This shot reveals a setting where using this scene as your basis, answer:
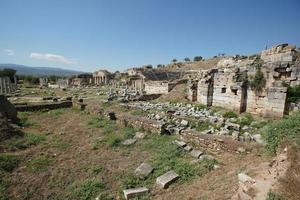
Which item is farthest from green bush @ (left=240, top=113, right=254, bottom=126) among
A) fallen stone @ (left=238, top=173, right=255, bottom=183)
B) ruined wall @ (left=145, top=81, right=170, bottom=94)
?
ruined wall @ (left=145, top=81, right=170, bottom=94)

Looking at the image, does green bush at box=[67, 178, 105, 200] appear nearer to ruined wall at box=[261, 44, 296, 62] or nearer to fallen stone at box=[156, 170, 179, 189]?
fallen stone at box=[156, 170, 179, 189]

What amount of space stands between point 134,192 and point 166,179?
3.18ft

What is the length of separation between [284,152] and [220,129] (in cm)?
461

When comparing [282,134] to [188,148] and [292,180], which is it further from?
[188,148]

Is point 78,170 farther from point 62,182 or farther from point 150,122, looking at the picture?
point 150,122

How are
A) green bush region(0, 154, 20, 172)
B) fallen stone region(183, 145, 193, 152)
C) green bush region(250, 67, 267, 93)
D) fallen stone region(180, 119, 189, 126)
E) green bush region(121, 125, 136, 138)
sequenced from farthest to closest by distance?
green bush region(250, 67, 267, 93) < fallen stone region(180, 119, 189, 126) < green bush region(121, 125, 136, 138) < fallen stone region(183, 145, 193, 152) < green bush region(0, 154, 20, 172)

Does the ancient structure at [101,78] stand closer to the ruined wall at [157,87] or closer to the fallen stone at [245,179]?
the ruined wall at [157,87]

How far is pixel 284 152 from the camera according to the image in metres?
4.97

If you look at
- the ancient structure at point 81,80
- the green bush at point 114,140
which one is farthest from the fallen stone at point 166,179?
the ancient structure at point 81,80

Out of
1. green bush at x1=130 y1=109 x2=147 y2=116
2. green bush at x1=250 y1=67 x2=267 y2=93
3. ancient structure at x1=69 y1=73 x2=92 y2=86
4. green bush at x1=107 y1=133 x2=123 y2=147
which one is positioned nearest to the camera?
green bush at x1=107 y1=133 x2=123 y2=147

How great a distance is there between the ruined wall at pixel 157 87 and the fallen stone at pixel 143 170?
16.8m

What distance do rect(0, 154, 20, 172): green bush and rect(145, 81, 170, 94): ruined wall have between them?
17369 mm

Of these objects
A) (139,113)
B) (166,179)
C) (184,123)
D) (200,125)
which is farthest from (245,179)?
(139,113)

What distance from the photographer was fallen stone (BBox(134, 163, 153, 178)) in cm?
597
